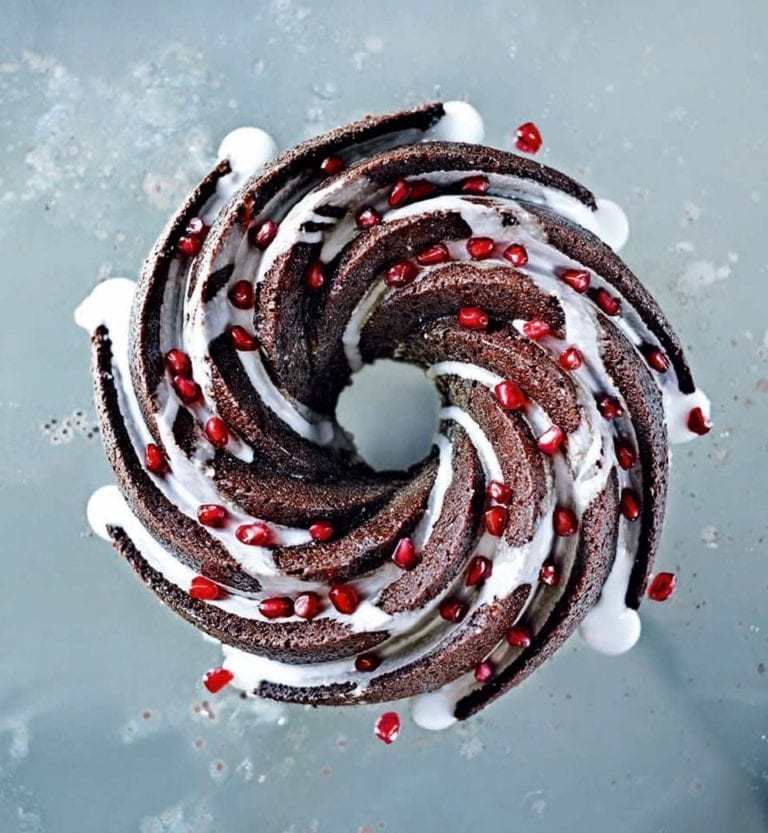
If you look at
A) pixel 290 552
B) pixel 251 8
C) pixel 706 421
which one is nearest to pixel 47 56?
pixel 251 8

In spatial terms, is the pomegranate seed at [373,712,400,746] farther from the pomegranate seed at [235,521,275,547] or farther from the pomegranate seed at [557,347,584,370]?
the pomegranate seed at [557,347,584,370]

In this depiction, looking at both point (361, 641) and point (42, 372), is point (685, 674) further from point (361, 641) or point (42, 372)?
point (42, 372)

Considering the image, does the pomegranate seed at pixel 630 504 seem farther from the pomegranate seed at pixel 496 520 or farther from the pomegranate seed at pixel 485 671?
the pomegranate seed at pixel 485 671

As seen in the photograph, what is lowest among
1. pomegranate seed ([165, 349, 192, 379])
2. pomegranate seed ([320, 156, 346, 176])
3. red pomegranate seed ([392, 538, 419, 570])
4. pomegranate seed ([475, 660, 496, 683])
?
pomegranate seed ([475, 660, 496, 683])

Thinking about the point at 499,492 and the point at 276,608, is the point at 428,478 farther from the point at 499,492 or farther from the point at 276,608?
the point at 276,608

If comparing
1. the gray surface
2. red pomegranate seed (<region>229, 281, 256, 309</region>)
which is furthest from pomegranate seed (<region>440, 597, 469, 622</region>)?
red pomegranate seed (<region>229, 281, 256, 309</region>)
